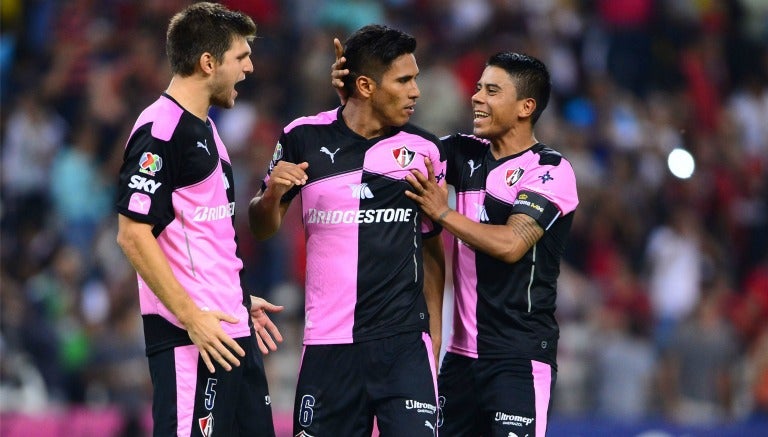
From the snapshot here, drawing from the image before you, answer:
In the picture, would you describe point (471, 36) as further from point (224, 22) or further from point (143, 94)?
point (224, 22)

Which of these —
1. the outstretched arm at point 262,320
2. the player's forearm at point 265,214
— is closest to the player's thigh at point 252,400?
the outstretched arm at point 262,320

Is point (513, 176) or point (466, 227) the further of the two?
point (513, 176)

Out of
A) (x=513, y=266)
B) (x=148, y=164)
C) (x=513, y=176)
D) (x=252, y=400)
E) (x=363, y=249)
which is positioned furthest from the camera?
(x=513, y=176)

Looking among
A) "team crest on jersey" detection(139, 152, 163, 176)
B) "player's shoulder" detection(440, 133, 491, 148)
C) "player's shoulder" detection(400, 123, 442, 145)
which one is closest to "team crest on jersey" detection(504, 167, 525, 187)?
"player's shoulder" detection(440, 133, 491, 148)

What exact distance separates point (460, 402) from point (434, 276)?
681 millimetres

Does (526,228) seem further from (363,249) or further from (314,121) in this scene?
(314,121)

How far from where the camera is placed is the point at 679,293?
13461mm

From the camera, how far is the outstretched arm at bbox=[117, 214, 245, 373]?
5.85 m

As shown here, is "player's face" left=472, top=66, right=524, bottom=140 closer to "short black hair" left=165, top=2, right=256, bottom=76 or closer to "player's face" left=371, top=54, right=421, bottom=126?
"player's face" left=371, top=54, right=421, bottom=126

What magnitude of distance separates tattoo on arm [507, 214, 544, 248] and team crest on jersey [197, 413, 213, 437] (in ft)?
6.03

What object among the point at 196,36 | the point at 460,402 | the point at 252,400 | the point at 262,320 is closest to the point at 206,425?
the point at 252,400

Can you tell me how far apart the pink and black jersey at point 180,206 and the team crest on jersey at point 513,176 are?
5.29ft

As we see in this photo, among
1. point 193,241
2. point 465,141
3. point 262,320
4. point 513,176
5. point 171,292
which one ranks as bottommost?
point 262,320

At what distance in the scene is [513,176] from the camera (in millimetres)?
7023
